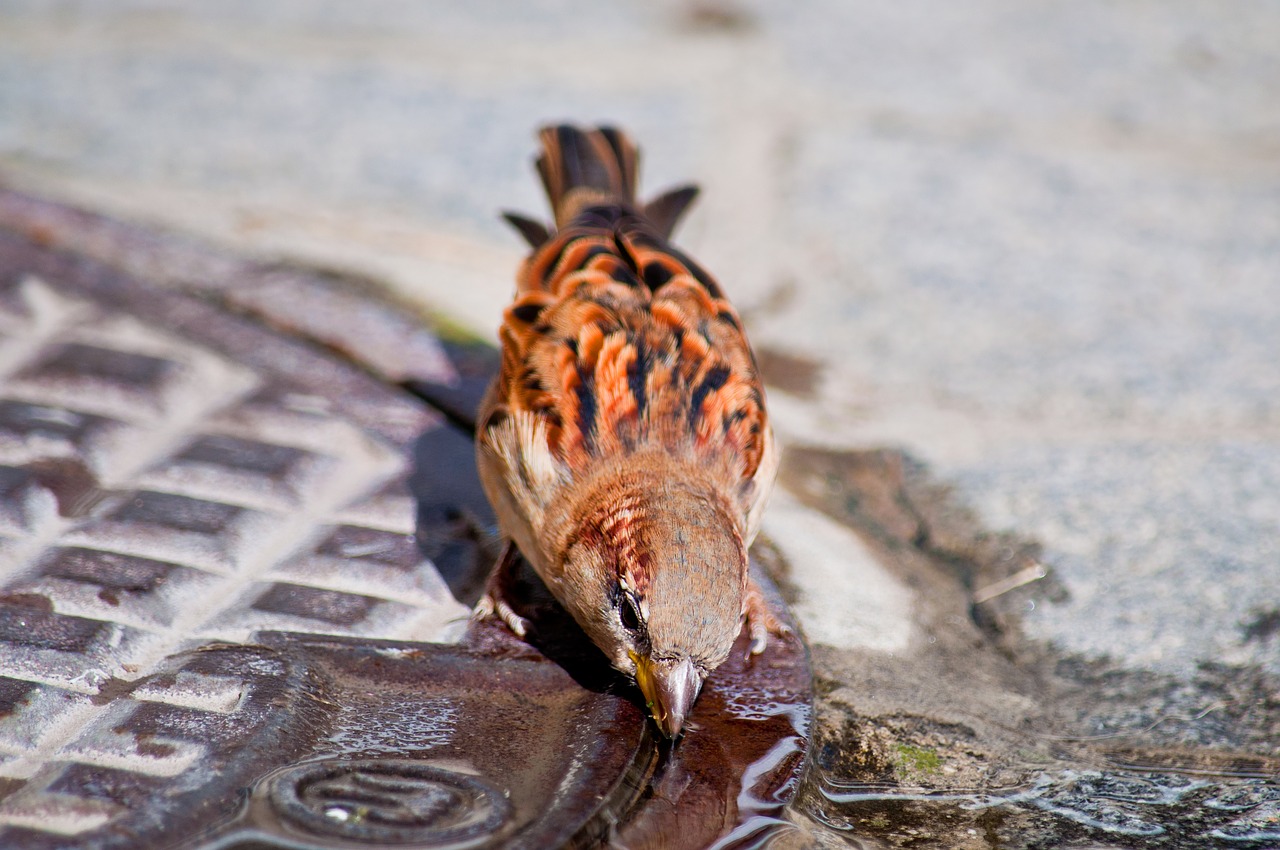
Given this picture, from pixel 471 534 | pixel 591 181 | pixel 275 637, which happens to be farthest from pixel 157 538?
pixel 591 181

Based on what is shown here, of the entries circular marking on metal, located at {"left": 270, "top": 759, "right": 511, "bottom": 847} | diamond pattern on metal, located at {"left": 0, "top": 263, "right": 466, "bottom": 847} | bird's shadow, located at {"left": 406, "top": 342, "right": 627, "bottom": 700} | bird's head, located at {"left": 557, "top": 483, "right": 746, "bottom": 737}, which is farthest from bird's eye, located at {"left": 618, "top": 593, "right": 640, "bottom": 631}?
circular marking on metal, located at {"left": 270, "top": 759, "right": 511, "bottom": 847}

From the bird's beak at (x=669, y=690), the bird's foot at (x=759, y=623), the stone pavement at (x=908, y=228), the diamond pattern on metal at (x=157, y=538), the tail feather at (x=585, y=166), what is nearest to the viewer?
the diamond pattern on metal at (x=157, y=538)

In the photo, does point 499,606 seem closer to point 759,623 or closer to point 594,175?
point 759,623

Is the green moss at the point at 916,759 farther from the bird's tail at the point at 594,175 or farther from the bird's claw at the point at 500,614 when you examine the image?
the bird's tail at the point at 594,175

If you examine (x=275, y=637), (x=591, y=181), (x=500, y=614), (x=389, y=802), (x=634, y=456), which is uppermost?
(x=591, y=181)

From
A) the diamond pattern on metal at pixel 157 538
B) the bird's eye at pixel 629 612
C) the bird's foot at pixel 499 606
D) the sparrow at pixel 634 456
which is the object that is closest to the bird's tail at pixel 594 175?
the sparrow at pixel 634 456

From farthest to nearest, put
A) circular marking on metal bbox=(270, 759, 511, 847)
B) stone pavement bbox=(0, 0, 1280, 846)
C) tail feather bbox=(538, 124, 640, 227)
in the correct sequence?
tail feather bbox=(538, 124, 640, 227)
stone pavement bbox=(0, 0, 1280, 846)
circular marking on metal bbox=(270, 759, 511, 847)

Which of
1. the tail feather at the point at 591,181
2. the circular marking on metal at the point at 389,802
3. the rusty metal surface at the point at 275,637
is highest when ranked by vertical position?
the tail feather at the point at 591,181

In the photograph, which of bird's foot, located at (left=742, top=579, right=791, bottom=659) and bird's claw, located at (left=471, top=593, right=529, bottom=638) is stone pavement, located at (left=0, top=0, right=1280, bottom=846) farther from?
bird's claw, located at (left=471, top=593, right=529, bottom=638)
